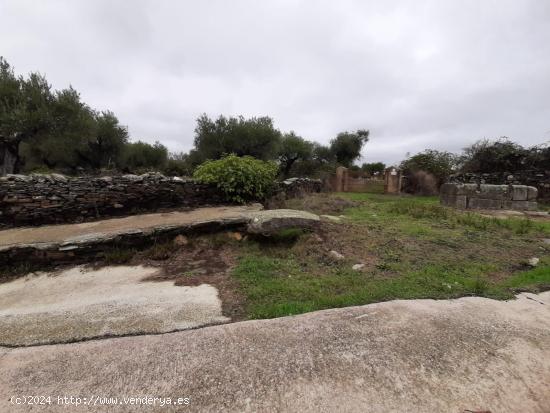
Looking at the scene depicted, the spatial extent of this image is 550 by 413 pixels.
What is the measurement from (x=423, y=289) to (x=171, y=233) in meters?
4.22

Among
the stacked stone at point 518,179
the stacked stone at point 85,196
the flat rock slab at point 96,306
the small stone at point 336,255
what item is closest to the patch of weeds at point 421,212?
the small stone at point 336,255

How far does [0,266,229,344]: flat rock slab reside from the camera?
101 inches

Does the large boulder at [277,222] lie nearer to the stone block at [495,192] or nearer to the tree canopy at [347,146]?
the stone block at [495,192]

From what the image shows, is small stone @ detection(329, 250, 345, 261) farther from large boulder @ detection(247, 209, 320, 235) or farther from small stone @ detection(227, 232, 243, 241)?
small stone @ detection(227, 232, 243, 241)

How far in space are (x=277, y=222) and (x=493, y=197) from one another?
33.5 ft

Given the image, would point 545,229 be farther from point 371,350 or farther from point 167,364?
point 167,364

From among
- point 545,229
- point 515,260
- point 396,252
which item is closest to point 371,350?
point 396,252

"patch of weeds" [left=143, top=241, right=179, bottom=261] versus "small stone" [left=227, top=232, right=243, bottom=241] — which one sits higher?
"small stone" [left=227, top=232, right=243, bottom=241]

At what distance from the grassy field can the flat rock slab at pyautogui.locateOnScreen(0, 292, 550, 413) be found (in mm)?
500

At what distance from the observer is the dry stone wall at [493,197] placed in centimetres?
1054

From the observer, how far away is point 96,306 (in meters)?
3.06

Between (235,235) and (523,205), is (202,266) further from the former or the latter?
(523,205)

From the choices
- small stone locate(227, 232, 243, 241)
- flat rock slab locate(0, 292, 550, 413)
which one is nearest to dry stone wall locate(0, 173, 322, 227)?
small stone locate(227, 232, 243, 241)

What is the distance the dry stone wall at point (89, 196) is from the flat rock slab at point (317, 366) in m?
4.75
